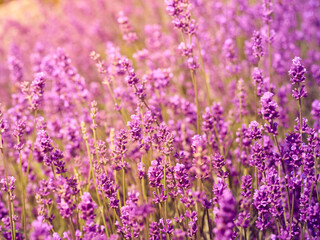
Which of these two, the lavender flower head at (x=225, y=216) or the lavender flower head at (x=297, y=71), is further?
the lavender flower head at (x=297, y=71)

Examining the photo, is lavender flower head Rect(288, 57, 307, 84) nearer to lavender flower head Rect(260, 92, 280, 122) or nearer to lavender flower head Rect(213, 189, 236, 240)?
lavender flower head Rect(260, 92, 280, 122)

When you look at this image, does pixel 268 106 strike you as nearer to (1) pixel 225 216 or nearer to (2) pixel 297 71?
(2) pixel 297 71

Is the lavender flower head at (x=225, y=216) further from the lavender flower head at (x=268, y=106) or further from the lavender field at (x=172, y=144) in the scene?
the lavender flower head at (x=268, y=106)

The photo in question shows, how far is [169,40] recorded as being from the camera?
464 centimetres

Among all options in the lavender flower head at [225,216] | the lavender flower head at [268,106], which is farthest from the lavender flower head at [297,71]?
the lavender flower head at [225,216]

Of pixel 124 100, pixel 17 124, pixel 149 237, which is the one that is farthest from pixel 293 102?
pixel 17 124

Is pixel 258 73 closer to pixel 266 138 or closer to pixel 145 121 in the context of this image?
pixel 266 138

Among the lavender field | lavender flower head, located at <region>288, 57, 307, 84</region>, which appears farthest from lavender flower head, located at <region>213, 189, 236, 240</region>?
lavender flower head, located at <region>288, 57, 307, 84</region>

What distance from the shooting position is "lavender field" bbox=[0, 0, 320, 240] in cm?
175

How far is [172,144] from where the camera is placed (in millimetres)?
1780

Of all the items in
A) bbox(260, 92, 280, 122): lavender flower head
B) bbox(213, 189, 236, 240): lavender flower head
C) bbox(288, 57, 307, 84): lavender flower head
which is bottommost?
bbox(213, 189, 236, 240): lavender flower head

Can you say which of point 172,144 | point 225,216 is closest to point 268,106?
point 172,144

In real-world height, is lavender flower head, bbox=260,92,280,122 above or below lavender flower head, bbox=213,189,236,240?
above

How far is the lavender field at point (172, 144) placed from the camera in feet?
5.73
